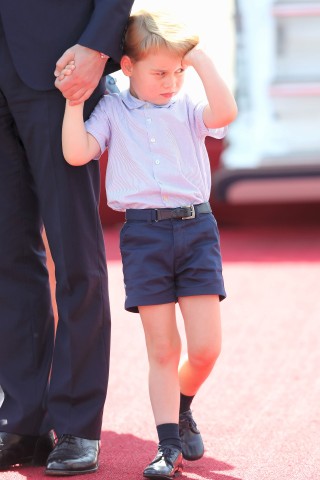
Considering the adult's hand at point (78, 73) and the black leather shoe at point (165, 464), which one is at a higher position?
the adult's hand at point (78, 73)

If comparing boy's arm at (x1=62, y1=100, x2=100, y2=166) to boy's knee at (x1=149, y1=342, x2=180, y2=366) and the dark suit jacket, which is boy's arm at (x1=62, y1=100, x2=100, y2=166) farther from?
boy's knee at (x1=149, y1=342, x2=180, y2=366)

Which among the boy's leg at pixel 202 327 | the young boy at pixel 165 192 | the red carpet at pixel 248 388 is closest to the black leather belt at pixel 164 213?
the young boy at pixel 165 192

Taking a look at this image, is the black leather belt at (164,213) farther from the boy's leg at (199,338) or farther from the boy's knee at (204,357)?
the boy's knee at (204,357)

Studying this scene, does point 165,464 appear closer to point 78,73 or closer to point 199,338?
point 199,338

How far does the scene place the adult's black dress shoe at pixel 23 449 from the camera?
10.7 ft

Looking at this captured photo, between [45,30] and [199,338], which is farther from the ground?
[45,30]

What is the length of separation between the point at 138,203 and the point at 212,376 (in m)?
1.52

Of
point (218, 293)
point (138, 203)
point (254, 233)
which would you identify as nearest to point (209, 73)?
point (138, 203)

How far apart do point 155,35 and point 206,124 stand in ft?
0.93

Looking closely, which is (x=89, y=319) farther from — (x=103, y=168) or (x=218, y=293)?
(x=103, y=168)

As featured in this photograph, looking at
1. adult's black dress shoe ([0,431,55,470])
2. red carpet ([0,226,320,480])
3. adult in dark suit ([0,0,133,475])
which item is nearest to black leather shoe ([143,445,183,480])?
red carpet ([0,226,320,480])

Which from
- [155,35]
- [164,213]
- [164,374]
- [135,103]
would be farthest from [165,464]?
[155,35]

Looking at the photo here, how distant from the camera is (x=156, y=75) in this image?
3090 millimetres

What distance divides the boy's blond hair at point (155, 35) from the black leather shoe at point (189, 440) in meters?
1.09
